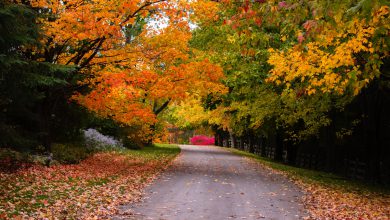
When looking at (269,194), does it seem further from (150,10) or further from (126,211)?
(150,10)

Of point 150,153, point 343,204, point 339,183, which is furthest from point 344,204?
point 150,153

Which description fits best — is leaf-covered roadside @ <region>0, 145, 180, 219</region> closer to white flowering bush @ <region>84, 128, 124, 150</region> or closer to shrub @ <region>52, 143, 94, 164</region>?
shrub @ <region>52, 143, 94, 164</region>

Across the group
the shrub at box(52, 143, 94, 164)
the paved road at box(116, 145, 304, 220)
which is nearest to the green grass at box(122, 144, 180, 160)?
the shrub at box(52, 143, 94, 164)

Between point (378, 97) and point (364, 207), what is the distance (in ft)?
32.7

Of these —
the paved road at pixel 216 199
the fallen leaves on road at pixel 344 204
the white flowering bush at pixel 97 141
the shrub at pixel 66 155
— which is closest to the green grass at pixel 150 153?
the white flowering bush at pixel 97 141

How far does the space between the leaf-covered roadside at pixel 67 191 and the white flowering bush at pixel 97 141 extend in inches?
382

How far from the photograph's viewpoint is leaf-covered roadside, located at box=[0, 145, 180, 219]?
9.74 m

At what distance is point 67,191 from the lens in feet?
41.1

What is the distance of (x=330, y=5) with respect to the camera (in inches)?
275

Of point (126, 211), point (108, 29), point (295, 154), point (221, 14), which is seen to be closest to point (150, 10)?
point (108, 29)

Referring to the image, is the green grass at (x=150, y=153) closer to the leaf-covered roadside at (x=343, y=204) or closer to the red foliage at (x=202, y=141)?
the leaf-covered roadside at (x=343, y=204)

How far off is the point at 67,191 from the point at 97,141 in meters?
17.2

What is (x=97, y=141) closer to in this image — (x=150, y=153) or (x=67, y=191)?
(x=150, y=153)

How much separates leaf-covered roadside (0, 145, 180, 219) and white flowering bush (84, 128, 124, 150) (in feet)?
31.8
